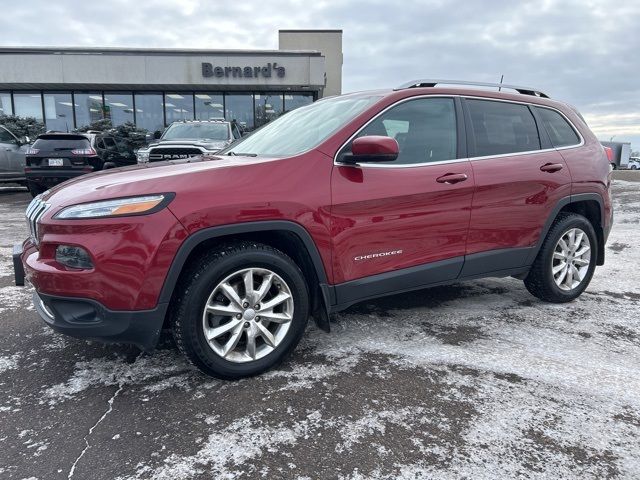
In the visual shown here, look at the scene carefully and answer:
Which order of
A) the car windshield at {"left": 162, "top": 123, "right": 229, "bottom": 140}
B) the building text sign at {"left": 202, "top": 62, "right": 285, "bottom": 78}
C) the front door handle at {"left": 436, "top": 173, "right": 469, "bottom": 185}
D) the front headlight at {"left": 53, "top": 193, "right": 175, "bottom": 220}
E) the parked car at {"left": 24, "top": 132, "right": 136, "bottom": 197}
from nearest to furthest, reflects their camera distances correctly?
the front headlight at {"left": 53, "top": 193, "right": 175, "bottom": 220} → the front door handle at {"left": 436, "top": 173, "right": 469, "bottom": 185} → the parked car at {"left": 24, "top": 132, "right": 136, "bottom": 197} → the car windshield at {"left": 162, "top": 123, "right": 229, "bottom": 140} → the building text sign at {"left": 202, "top": 62, "right": 285, "bottom": 78}

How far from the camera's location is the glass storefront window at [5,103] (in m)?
19.5

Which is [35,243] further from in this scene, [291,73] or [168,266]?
[291,73]

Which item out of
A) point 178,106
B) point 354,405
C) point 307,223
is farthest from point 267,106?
point 354,405

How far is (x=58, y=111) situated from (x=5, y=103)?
2145mm

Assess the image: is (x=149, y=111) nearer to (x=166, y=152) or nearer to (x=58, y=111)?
(x=58, y=111)

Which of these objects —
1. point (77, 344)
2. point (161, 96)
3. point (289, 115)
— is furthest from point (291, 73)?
point (77, 344)

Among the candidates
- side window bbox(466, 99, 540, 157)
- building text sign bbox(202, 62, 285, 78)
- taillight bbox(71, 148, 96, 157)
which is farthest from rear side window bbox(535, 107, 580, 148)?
building text sign bbox(202, 62, 285, 78)

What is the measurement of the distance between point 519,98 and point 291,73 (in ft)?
50.1

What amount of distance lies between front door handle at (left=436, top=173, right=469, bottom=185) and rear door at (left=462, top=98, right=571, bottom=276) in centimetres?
14

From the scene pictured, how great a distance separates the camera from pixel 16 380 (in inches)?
111

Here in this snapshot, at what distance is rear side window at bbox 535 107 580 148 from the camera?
4.06m

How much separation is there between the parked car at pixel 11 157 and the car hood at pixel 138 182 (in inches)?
408

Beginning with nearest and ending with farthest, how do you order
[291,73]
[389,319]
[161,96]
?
[389,319], [291,73], [161,96]

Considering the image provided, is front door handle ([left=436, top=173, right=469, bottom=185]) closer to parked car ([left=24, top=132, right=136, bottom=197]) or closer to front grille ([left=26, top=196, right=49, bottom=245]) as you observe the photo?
front grille ([left=26, top=196, right=49, bottom=245])
